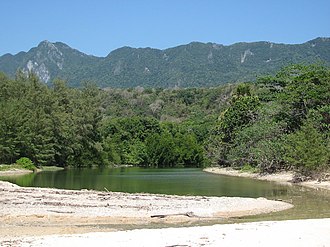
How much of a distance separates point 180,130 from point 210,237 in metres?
103

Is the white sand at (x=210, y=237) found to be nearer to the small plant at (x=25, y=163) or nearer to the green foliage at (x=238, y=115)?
the green foliage at (x=238, y=115)

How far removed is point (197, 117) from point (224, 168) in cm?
7276

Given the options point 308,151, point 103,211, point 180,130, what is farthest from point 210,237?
point 180,130

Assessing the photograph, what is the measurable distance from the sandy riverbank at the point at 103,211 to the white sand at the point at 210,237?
95.2 inches

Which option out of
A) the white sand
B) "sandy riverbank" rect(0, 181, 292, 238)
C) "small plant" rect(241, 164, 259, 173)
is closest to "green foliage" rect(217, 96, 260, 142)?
"small plant" rect(241, 164, 259, 173)

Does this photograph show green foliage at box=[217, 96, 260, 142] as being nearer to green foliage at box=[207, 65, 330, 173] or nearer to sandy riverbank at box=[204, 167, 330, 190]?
green foliage at box=[207, 65, 330, 173]

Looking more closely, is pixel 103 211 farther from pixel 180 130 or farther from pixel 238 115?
pixel 180 130

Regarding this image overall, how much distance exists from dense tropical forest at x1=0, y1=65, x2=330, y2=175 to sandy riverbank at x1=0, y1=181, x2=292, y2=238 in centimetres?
2000

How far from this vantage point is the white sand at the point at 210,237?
1495 centimetres

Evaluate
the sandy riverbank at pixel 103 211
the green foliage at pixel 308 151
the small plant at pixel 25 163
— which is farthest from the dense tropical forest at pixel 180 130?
the sandy riverbank at pixel 103 211

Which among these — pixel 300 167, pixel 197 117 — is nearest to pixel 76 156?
pixel 300 167

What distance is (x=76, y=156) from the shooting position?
90375 millimetres

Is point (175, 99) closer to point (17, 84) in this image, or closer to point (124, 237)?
point (17, 84)

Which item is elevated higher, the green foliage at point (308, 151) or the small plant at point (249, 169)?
the green foliage at point (308, 151)
